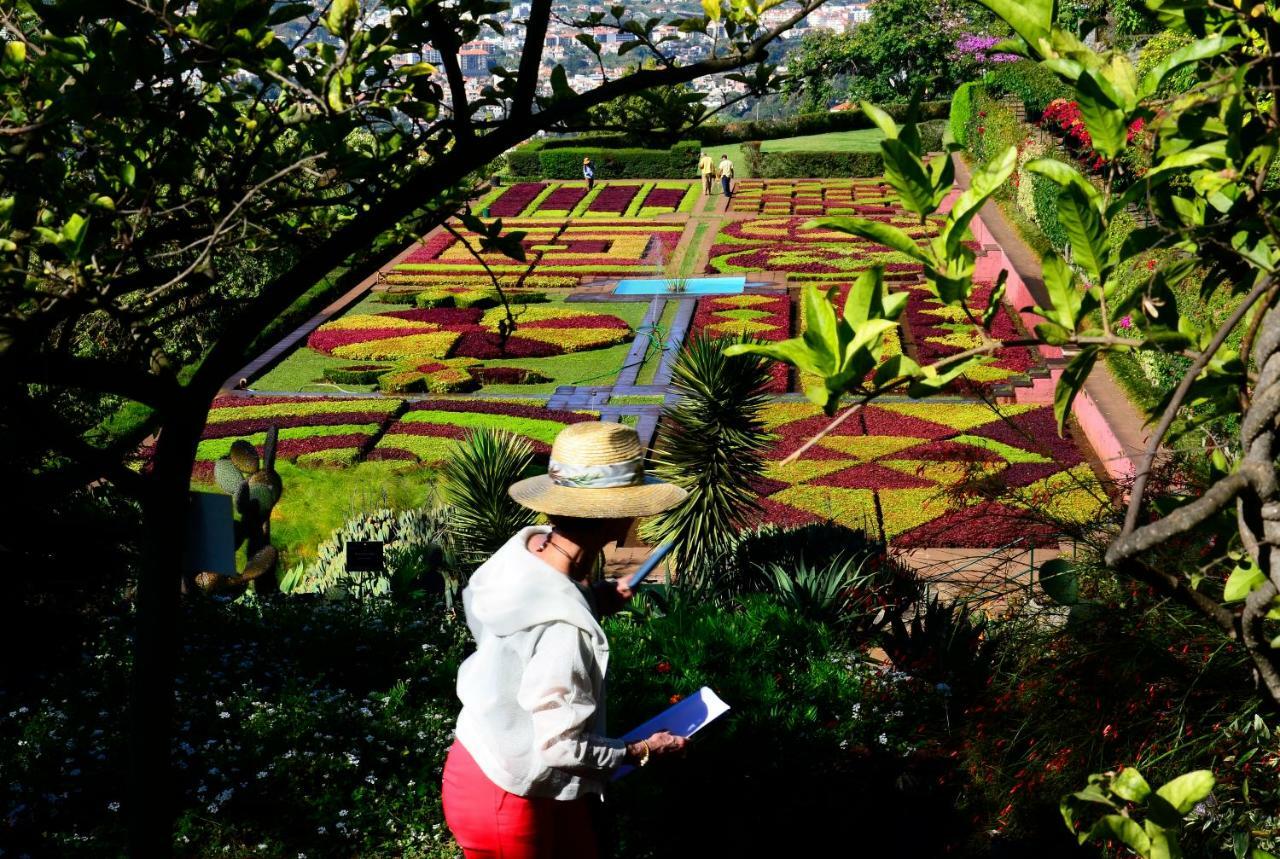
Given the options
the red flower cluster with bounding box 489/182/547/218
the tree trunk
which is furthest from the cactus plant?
the red flower cluster with bounding box 489/182/547/218

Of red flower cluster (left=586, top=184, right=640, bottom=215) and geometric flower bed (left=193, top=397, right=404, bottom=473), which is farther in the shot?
red flower cluster (left=586, top=184, right=640, bottom=215)

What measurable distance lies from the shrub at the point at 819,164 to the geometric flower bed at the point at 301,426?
2220 cm

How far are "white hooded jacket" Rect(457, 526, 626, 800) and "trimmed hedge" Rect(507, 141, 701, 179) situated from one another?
32.7 meters

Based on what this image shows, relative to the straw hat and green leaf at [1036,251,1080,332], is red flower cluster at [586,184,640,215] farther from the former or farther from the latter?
green leaf at [1036,251,1080,332]

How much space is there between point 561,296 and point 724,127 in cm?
2144

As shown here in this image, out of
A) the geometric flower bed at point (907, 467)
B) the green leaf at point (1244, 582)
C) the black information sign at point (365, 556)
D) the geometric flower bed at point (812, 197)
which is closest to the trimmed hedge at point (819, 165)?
the geometric flower bed at point (812, 197)

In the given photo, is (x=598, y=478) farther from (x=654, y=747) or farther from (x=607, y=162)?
(x=607, y=162)

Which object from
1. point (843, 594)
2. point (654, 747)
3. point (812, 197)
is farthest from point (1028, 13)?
point (812, 197)

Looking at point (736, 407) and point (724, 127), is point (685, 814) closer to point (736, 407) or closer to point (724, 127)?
point (736, 407)

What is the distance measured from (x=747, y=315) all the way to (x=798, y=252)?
5.31m

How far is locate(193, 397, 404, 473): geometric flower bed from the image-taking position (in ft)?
41.6

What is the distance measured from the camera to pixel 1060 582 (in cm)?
459

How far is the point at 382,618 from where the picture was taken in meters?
6.41

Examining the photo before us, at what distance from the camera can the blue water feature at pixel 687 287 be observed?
2041cm
